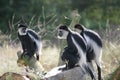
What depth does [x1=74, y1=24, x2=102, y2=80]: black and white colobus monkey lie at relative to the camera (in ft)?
35.2

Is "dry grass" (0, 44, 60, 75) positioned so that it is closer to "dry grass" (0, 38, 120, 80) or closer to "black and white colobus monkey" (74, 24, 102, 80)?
"dry grass" (0, 38, 120, 80)

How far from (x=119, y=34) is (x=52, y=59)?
5.42ft

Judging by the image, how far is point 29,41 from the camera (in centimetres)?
1227

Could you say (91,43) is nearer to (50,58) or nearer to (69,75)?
(69,75)

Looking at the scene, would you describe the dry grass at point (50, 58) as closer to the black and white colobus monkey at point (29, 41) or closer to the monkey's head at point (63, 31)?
the black and white colobus monkey at point (29, 41)

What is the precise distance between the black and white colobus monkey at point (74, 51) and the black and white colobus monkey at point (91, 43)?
0.26m

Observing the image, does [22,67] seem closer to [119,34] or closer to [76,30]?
[76,30]

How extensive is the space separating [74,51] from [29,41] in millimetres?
1943

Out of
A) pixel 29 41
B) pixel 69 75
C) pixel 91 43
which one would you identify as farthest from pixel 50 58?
pixel 69 75

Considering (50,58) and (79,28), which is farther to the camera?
(50,58)

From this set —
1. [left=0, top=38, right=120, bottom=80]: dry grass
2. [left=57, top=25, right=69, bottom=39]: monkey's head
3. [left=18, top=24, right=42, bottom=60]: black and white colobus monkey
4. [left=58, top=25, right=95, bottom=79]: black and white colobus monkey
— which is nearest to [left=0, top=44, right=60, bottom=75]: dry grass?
[left=0, top=38, right=120, bottom=80]: dry grass

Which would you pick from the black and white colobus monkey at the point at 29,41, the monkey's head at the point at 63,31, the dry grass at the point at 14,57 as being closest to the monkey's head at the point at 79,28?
the monkey's head at the point at 63,31

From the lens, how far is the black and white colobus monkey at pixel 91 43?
10719 millimetres

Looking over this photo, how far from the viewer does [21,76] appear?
9.30 meters
